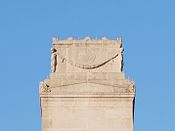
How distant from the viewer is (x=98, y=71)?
2648 inches

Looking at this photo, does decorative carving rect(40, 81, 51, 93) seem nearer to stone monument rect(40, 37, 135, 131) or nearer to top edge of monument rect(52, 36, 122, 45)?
stone monument rect(40, 37, 135, 131)

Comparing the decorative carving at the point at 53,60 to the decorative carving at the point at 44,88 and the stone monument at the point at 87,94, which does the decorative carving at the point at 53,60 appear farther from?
the decorative carving at the point at 44,88

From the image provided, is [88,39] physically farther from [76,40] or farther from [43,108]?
[43,108]

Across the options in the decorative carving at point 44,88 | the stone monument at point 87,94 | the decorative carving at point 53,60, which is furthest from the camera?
the decorative carving at point 53,60

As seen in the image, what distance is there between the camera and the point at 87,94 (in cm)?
6575

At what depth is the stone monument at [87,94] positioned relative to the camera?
6538 cm

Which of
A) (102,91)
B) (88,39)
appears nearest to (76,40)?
(88,39)

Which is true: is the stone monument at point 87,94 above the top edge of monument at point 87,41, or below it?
below

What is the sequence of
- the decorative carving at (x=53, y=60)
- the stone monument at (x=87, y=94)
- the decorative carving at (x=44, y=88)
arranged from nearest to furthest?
the stone monument at (x=87, y=94)
the decorative carving at (x=44, y=88)
the decorative carving at (x=53, y=60)

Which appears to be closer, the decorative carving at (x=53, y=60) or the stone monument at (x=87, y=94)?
the stone monument at (x=87, y=94)

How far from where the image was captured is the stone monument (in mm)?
65375

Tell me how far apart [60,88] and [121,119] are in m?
5.84

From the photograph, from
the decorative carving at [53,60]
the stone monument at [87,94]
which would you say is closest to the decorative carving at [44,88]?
the stone monument at [87,94]

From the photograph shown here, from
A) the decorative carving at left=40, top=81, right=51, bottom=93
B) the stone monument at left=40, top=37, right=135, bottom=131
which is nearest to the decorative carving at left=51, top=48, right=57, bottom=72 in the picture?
the stone monument at left=40, top=37, right=135, bottom=131
